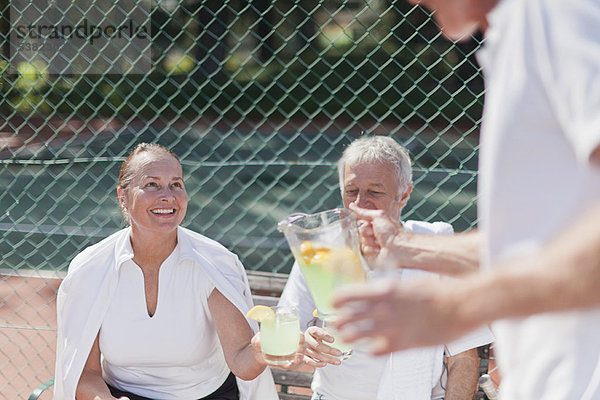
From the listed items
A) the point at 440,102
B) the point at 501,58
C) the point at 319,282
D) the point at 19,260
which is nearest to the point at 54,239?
the point at 19,260

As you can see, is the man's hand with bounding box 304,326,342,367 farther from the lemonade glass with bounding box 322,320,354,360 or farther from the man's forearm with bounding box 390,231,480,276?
the man's forearm with bounding box 390,231,480,276

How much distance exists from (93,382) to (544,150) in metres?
2.04

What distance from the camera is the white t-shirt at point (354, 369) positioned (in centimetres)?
243

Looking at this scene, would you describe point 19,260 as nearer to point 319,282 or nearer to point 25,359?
point 25,359

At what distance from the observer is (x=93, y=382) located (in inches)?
103

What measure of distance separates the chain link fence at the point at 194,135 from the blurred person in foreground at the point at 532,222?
2.80m

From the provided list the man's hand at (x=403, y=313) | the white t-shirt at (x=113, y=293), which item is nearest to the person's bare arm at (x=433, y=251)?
the man's hand at (x=403, y=313)

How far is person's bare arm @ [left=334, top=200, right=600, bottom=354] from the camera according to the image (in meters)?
0.88

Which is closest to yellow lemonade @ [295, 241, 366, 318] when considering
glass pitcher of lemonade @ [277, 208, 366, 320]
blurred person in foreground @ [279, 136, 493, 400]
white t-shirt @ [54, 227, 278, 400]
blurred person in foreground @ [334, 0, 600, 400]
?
glass pitcher of lemonade @ [277, 208, 366, 320]

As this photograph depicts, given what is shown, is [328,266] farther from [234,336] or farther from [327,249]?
[234,336]

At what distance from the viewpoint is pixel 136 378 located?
2.65 m

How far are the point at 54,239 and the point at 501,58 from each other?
6662 millimetres

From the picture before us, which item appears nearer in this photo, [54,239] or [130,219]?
[130,219]

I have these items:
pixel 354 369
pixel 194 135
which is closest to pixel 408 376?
pixel 354 369
